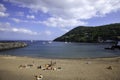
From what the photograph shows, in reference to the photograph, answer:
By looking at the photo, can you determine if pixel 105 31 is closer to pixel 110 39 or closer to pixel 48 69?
pixel 110 39

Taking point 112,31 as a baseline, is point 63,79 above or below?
below

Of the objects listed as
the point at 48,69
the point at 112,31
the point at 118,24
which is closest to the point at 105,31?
the point at 112,31

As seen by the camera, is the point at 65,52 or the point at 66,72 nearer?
the point at 66,72

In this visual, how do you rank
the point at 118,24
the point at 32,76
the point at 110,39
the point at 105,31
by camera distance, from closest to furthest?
the point at 32,76 < the point at 110,39 < the point at 105,31 < the point at 118,24

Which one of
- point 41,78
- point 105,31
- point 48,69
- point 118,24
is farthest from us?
point 118,24

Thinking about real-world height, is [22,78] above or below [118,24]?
below

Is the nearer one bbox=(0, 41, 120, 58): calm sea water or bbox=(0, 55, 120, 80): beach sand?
bbox=(0, 55, 120, 80): beach sand

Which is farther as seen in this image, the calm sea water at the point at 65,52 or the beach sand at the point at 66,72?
the calm sea water at the point at 65,52

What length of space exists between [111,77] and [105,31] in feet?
528

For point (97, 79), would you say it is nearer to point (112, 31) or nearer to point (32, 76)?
point (32, 76)

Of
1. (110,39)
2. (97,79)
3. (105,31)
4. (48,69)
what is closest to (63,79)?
(97,79)

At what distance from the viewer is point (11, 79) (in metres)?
15.8

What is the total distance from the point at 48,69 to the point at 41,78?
4258 millimetres

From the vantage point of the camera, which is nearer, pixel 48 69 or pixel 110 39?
pixel 48 69
